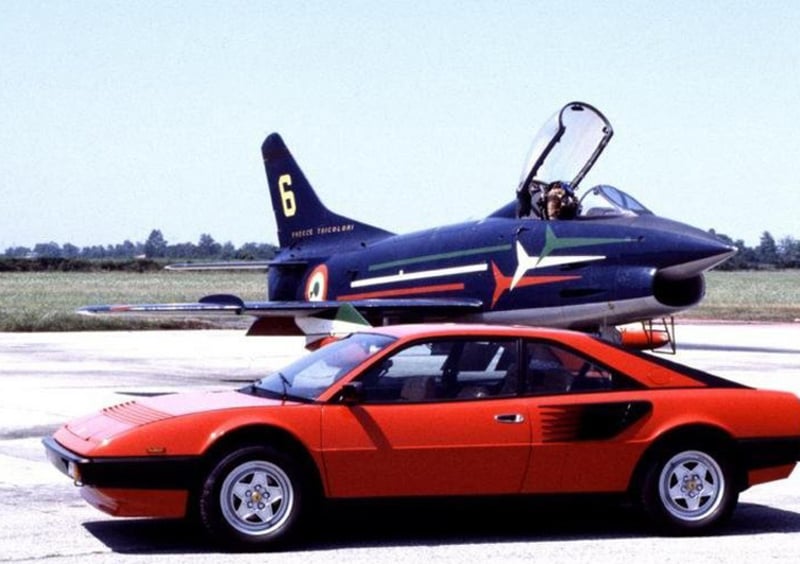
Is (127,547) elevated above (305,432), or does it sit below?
below

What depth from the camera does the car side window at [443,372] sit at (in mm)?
8008

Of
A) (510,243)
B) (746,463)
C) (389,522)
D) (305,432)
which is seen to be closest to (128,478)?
(305,432)

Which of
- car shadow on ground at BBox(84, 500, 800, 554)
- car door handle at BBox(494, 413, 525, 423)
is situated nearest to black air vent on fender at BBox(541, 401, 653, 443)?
car door handle at BBox(494, 413, 525, 423)

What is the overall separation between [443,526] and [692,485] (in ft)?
4.91

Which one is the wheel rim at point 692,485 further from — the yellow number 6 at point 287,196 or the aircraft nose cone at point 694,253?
the yellow number 6 at point 287,196

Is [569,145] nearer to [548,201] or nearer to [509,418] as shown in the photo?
[548,201]

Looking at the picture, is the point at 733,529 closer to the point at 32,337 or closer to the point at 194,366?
the point at 194,366

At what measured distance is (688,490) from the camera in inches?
322

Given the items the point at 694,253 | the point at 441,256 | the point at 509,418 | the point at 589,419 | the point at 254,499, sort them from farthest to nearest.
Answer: the point at 441,256, the point at 694,253, the point at 589,419, the point at 509,418, the point at 254,499

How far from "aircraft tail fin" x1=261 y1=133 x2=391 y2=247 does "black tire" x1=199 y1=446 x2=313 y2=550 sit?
17038 mm

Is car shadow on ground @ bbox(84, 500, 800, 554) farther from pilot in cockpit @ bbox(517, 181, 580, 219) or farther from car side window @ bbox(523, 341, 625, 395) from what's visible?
pilot in cockpit @ bbox(517, 181, 580, 219)

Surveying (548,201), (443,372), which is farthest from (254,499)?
(548,201)

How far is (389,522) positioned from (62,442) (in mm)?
2020

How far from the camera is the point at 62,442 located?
8.00 metres
